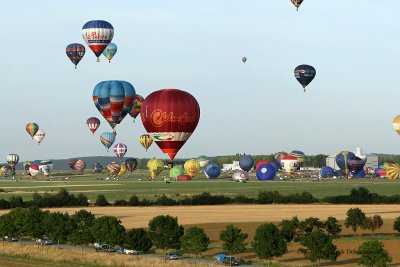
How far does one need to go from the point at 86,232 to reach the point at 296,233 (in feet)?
69.3

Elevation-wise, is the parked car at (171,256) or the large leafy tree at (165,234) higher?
the large leafy tree at (165,234)

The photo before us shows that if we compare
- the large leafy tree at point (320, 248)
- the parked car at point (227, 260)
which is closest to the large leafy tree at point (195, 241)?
the parked car at point (227, 260)

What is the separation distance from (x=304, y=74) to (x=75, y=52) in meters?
50.4

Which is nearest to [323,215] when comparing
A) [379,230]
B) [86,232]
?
[379,230]

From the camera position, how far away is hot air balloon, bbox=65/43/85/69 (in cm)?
18350

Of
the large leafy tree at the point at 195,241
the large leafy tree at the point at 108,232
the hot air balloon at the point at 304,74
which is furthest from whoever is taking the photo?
the hot air balloon at the point at 304,74

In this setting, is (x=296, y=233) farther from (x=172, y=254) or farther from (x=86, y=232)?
(x=86, y=232)

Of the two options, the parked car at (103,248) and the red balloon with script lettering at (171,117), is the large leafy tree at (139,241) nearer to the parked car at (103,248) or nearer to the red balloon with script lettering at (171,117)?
the parked car at (103,248)

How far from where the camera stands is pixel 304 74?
19338 cm

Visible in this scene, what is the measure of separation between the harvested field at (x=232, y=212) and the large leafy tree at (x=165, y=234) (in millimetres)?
21435

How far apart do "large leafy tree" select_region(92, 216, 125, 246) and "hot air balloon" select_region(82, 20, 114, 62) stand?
72.4 metres

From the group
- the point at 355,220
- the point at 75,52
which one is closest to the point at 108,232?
the point at 355,220

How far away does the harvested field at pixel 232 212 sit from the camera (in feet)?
372

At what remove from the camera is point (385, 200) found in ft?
471
